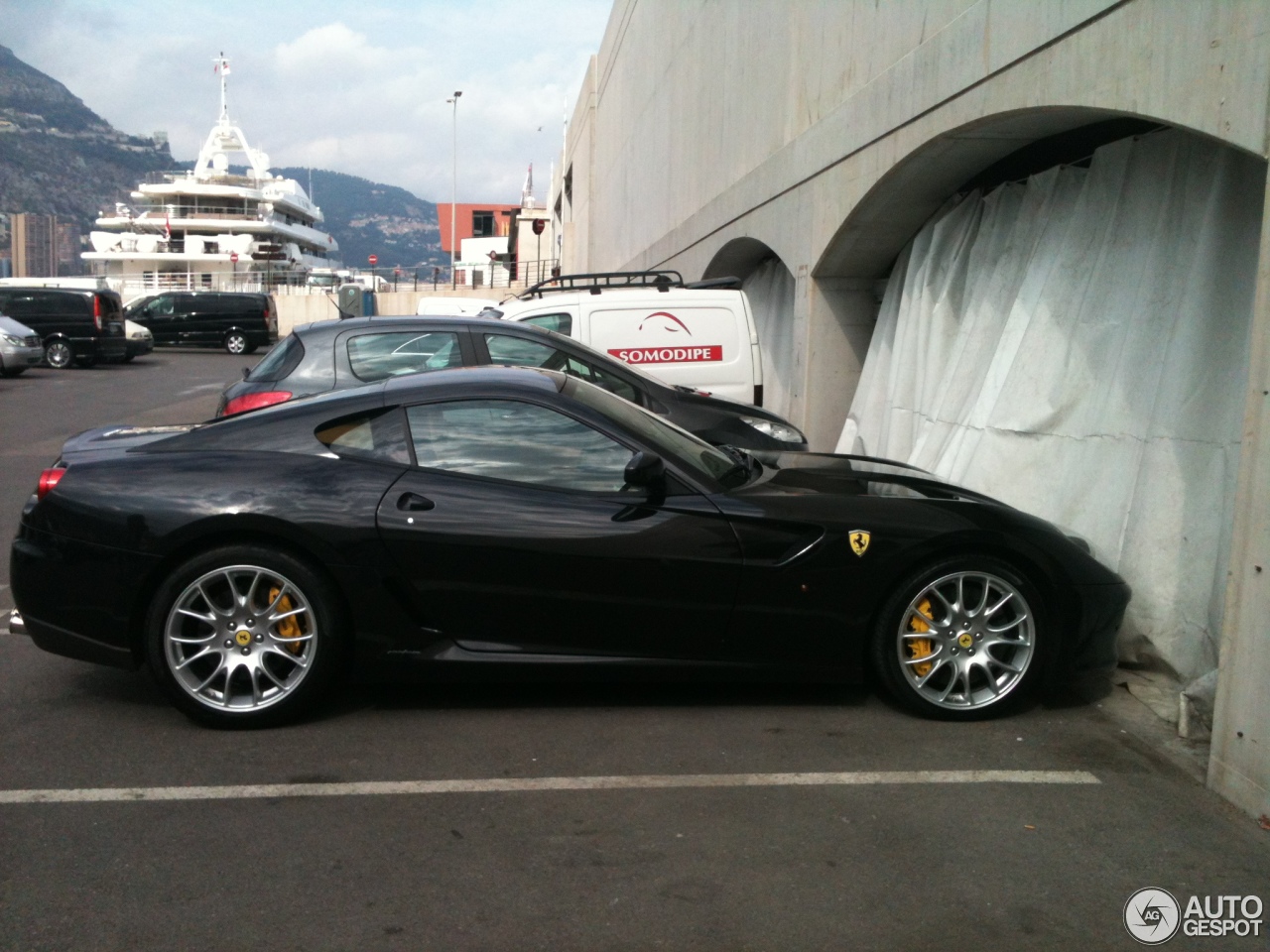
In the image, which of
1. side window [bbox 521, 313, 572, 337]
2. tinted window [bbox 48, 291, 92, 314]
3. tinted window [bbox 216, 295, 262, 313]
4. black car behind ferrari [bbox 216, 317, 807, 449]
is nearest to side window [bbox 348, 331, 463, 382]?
black car behind ferrari [bbox 216, 317, 807, 449]

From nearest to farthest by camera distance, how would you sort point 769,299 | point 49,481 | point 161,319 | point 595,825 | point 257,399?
point 595,825 < point 49,481 < point 257,399 < point 769,299 < point 161,319

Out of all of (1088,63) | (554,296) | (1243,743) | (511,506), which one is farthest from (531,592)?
(554,296)

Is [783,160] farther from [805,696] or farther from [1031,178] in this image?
[805,696]

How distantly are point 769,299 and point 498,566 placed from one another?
1198cm

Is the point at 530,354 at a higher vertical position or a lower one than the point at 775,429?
higher

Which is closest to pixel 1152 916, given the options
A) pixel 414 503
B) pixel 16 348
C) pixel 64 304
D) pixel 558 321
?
pixel 414 503

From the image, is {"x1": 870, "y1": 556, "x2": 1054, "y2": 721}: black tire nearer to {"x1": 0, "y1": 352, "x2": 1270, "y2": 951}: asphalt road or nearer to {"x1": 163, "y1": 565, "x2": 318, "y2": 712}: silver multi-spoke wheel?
{"x1": 0, "y1": 352, "x2": 1270, "y2": 951}: asphalt road

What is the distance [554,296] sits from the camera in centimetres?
1071

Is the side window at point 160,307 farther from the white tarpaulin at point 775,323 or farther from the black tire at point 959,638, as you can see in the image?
the black tire at point 959,638

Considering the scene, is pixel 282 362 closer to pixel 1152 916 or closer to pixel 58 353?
pixel 1152 916

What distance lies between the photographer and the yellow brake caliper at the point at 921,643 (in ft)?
15.5

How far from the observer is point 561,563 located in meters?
4.56

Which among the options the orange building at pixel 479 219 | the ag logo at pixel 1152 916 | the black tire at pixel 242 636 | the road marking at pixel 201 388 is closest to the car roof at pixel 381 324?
the black tire at pixel 242 636

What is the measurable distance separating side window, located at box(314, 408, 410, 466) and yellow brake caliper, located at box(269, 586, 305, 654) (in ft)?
2.02
